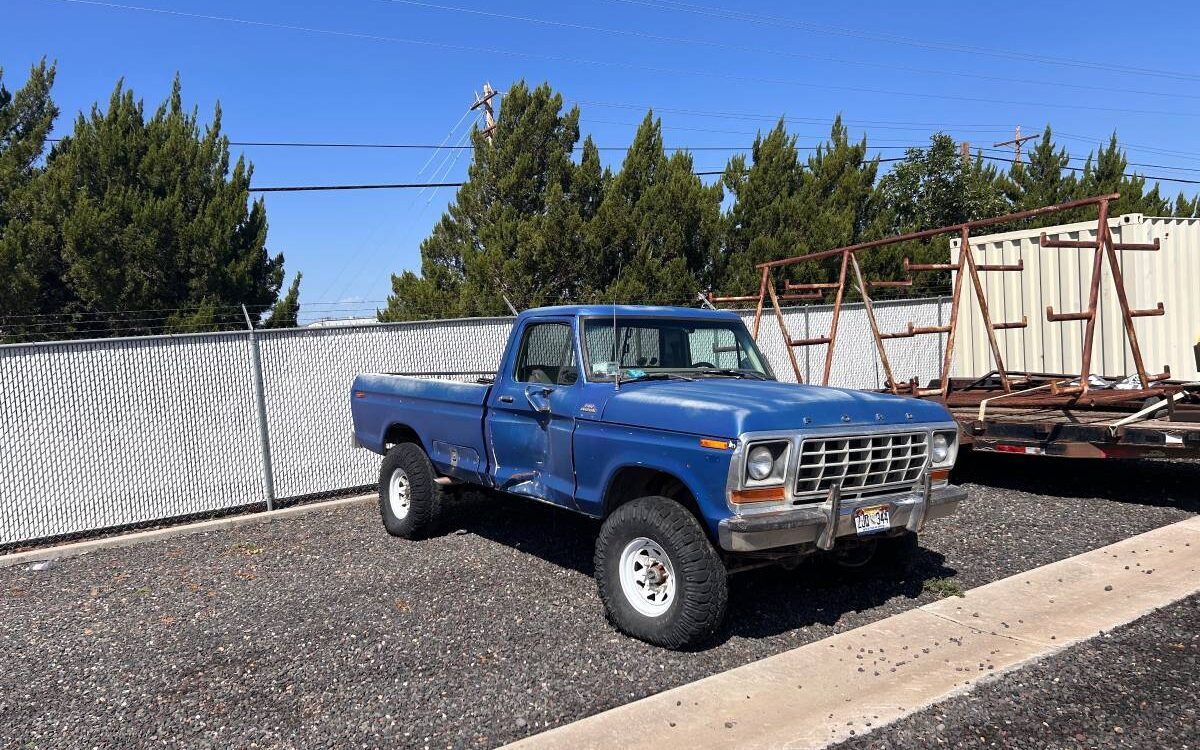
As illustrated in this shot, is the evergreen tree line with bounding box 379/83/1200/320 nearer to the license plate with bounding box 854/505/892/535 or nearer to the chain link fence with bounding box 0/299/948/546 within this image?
the chain link fence with bounding box 0/299/948/546

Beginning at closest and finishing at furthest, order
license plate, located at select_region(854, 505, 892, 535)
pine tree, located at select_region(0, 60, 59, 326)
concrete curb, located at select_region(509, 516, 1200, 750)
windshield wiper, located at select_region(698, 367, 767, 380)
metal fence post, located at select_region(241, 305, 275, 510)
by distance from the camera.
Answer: concrete curb, located at select_region(509, 516, 1200, 750) → license plate, located at select_region(854, 505, 892, 535) → windshield wiper, located at select_region(698, 367, 767, 380) → metal fence post, located at select_region(241, 305, 275, 510) → pine tree, located at select_region(0, 60, 59, 326)

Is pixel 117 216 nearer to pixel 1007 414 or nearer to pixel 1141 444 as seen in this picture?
pixel 1007 414

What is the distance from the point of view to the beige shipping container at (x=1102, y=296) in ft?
32.1

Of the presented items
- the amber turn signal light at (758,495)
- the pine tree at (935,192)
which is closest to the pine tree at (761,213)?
the pine tree at (935,192)

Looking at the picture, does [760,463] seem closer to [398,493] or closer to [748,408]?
[748,408]

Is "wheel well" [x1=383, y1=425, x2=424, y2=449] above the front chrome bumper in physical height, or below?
above

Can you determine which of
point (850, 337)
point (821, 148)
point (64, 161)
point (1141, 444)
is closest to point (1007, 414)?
point (1141, 444)

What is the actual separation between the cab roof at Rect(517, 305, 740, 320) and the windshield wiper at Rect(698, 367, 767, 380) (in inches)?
16.3

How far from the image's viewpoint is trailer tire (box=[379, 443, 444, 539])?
23.6 ft

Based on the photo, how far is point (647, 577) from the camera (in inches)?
197

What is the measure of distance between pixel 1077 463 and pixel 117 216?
540 inches

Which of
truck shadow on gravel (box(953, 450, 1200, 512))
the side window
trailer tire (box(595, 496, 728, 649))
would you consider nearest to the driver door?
the side window

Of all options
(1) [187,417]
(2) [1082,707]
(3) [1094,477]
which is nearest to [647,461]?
(2) [1082,707]

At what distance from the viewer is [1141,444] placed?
7230 mm
